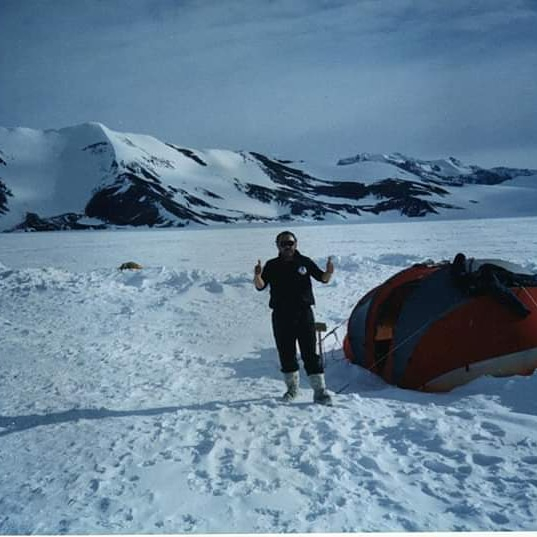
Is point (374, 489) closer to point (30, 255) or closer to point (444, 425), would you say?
point (444, 425)

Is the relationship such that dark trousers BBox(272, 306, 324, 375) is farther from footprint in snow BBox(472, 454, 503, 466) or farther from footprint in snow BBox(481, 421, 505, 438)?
footprint in snow BBox(472, 454, 503, 466)

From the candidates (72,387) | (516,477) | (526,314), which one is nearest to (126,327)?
(72,387)

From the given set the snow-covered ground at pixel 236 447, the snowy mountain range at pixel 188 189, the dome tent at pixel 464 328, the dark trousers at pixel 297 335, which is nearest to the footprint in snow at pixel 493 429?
the snow-covered ground at pixel 236 447

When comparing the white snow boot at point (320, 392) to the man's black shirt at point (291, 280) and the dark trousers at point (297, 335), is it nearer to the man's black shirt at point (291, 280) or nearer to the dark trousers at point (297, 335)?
the dark trousers at point (297, 335)

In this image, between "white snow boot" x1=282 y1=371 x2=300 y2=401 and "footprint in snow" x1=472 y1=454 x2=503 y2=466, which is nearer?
"footprint in snow" x1=472 y1=454 x2=503 y2=466

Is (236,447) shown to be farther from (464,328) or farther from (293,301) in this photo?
(464,328)

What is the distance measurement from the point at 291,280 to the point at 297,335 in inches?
18.4

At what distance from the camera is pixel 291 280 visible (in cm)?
425

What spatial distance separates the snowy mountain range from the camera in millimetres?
82688

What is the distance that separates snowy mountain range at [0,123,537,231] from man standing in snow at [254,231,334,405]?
6253cm

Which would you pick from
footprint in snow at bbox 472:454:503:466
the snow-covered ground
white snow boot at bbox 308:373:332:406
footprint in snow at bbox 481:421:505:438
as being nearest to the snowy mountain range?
the snow-covered ground

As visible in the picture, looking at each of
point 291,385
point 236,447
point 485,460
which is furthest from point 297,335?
point 485,460

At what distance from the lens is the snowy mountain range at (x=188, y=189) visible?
8269 centimetres

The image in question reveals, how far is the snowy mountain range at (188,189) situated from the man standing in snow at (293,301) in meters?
62.5
